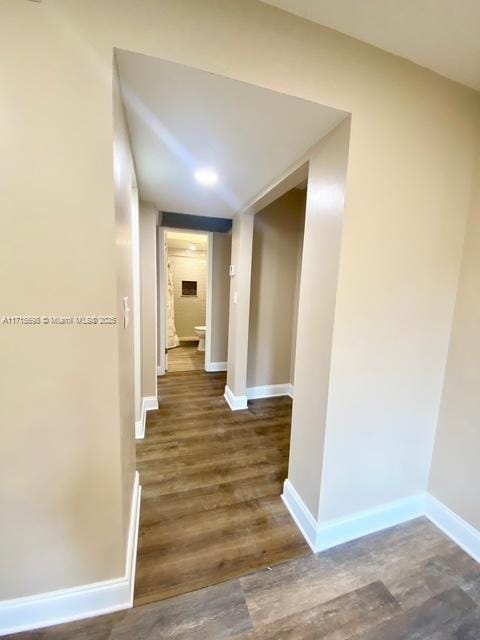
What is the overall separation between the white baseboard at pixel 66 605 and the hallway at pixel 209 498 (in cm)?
11

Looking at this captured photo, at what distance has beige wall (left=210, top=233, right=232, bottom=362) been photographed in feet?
13.6

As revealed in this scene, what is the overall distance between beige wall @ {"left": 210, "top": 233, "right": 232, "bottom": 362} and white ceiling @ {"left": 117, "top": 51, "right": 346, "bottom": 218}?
6.76 ft

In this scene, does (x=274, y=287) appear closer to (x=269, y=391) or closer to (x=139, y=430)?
(x=269, y=391)

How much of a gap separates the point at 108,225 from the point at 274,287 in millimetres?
2504

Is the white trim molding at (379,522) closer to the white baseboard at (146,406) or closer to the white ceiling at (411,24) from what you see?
the white baseboard at (146,406)

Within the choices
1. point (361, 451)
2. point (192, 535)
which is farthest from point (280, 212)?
point (192, 535)

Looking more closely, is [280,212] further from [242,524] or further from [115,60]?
[242,524]

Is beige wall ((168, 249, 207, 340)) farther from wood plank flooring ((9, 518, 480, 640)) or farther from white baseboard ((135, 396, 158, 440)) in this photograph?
wood plank flooring ((9, 518, 480, 640))

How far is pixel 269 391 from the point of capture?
11.4ft

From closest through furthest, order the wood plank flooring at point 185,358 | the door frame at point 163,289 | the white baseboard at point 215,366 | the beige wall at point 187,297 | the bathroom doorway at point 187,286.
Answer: the door frame at point 163,289, the white baseboard at point 215,366, the wood plank flooring at point 185,358, the bathroom doorway at point 187,286, the beige wall at point 187,297

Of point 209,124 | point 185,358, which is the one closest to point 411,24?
point 209,124

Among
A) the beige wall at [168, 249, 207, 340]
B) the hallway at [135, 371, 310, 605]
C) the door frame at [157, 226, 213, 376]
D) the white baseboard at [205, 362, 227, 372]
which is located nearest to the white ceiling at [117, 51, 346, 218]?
the door frame at [157, 226, 213, 376]

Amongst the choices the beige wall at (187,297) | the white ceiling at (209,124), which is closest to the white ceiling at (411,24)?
the white ceiling at (209,124)

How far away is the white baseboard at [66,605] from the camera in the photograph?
106 cm
